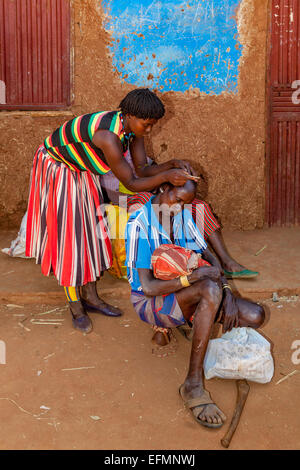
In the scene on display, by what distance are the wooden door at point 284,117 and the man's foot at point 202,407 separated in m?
2.97

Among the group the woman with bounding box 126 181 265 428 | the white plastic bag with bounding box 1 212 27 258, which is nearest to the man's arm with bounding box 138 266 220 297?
the woman with bounding box 126 181 265 428

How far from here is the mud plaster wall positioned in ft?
15.2

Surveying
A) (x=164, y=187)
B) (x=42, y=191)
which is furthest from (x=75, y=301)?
(x=164, y=187)

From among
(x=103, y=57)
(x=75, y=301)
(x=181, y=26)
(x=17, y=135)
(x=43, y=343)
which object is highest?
(x=181, y=26)

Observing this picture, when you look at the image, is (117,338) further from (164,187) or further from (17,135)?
(17,135)

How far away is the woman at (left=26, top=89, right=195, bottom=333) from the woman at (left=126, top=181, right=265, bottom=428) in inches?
8.5

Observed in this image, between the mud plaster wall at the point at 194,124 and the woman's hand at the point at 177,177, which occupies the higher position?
the mud plaster wall at the point at 194,124

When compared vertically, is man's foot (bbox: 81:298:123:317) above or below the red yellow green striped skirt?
below

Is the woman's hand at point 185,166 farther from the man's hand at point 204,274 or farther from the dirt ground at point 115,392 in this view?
the dirt ground at point 115,392

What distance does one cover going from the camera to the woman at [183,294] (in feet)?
8.00

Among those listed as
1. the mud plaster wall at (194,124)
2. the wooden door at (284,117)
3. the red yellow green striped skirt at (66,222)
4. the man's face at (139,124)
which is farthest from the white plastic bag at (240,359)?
the wooden door at (284,117)

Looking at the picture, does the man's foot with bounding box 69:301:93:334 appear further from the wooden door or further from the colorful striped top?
the wooden door

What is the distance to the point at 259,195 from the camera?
494cm
